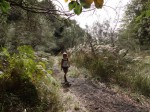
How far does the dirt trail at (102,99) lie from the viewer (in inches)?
220

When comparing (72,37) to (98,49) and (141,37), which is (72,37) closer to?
(141,37)

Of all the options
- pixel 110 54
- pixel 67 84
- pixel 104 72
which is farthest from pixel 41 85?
pixel 110 54

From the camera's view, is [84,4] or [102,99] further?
[102,99]

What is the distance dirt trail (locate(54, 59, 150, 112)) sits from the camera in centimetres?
558

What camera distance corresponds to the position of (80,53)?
11258 millimetres

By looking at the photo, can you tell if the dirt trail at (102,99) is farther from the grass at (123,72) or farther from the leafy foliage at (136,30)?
the leafy foliage at (136,30)

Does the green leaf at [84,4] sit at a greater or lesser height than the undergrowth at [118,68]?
greater

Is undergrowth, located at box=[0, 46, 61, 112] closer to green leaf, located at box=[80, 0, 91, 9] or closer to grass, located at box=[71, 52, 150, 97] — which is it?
green leaf, located at box=[80, 0, 91, 9]

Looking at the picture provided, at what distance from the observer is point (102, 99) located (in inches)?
242

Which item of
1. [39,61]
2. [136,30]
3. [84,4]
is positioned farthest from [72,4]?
[136,30]

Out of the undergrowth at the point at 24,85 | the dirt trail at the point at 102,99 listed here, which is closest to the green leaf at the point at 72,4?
the undergrowth at the point at 24,85

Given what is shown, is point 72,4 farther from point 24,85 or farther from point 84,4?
point 24,85

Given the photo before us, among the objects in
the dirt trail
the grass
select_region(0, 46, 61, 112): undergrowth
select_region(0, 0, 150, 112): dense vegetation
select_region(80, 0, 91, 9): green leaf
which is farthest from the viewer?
the grass

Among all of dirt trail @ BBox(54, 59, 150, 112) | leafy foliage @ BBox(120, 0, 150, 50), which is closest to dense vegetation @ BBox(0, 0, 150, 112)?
leafy foliage @ BBox(120, 0, 150, 50)
